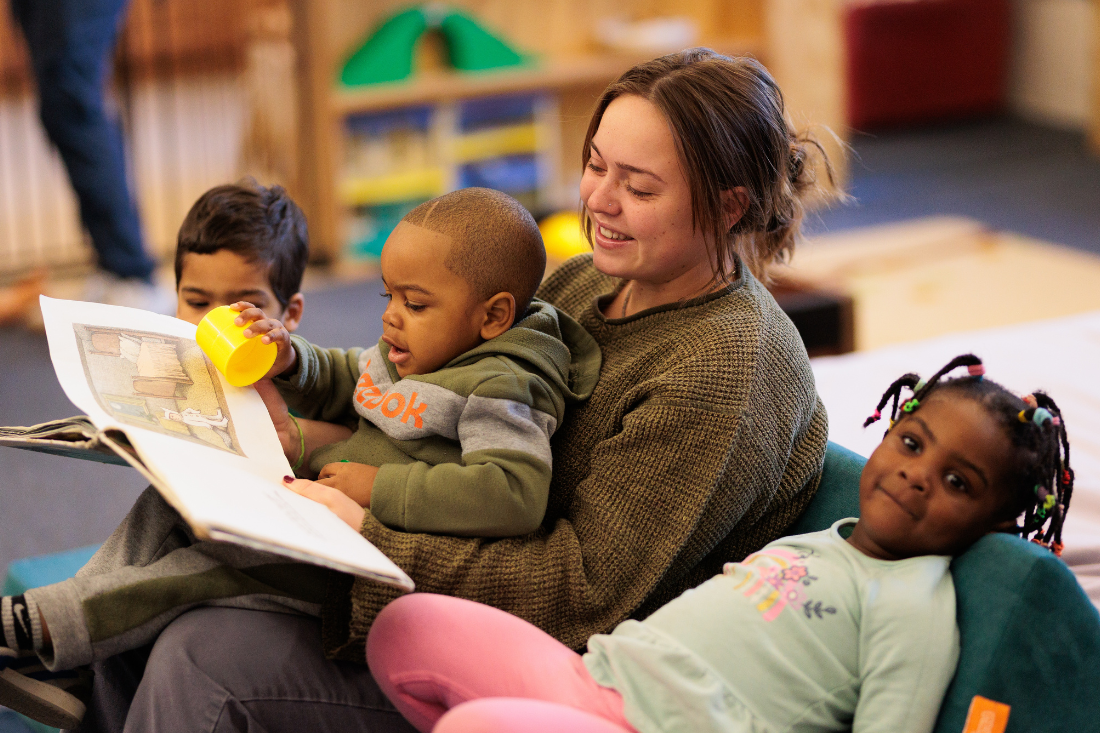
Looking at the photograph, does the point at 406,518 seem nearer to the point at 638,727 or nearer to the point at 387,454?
the point at 387,454

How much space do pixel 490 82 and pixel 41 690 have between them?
121 inches

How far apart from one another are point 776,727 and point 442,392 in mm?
475

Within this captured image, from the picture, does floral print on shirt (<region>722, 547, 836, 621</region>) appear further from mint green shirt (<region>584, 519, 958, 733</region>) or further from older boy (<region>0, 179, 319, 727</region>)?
older boy (<region>0, 179, 319, 727</region>)

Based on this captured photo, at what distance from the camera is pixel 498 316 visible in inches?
51.3

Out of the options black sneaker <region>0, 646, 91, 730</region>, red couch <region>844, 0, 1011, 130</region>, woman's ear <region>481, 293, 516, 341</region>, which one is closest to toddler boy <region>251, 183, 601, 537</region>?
woman's ear <region>481, 293, 516, 341</region>

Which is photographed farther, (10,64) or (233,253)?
(10,64)

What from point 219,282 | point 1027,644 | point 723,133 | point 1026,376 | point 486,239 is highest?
point 723,133

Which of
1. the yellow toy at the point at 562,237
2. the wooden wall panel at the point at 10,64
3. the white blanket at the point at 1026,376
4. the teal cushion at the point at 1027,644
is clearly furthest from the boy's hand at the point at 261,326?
the wooden wall panel at the point at 10,64

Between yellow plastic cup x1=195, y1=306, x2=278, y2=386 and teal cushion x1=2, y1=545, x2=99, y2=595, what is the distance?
25.4 inches

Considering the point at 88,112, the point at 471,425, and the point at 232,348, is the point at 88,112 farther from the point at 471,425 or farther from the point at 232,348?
the point at 471,425

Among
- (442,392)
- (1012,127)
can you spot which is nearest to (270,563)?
(442,392)

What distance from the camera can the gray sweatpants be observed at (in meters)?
1.11

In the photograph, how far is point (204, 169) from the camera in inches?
169

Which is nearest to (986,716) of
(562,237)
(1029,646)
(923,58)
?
(1029,646)
